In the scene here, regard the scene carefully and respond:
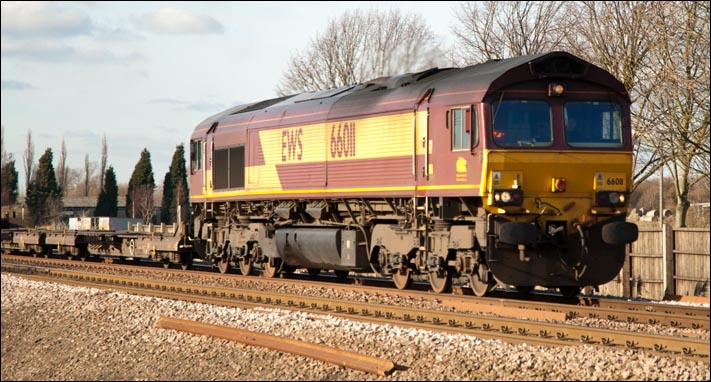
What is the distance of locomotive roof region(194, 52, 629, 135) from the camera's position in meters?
16.4

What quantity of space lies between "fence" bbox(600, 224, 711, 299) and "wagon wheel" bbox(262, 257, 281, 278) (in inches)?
331

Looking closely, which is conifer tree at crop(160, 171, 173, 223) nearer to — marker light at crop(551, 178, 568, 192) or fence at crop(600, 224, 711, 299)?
fence at crop(600, 224, 711, 299)

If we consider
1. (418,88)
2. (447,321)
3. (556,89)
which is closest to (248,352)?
(447,321)

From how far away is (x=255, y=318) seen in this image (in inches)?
562

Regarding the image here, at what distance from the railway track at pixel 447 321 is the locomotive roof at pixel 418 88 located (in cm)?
388

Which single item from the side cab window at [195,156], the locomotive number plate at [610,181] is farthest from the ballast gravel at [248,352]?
the side cab window at [195,156]

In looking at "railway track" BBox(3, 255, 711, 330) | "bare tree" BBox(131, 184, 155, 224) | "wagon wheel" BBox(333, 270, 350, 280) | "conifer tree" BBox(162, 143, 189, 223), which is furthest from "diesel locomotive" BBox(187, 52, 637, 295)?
"conifer tree" BBox(162, 143, 189, 223)

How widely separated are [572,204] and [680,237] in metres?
5.76

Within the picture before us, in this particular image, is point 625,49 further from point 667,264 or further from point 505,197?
point 505,197

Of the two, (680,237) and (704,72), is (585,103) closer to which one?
(680,237)

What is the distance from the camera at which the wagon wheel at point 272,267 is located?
901 inches

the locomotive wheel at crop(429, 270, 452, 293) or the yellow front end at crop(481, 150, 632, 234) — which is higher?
the yellow front end at crop(481, 150, 632, 234)

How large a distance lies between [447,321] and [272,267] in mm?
9843

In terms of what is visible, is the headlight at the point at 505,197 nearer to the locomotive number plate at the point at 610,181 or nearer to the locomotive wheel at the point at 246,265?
the locomotive number plate at the point at 610,181
